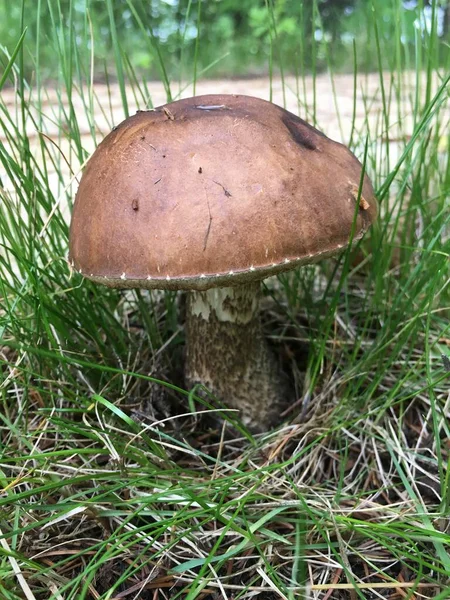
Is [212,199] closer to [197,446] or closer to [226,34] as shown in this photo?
[197,446]

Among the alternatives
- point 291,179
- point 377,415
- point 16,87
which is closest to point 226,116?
point 291,179

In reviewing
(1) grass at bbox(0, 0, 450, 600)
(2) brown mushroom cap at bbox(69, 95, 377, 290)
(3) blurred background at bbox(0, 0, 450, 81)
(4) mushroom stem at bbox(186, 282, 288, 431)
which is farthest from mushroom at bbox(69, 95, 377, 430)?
(3) blurred background at bbox(0, 0, 450, 81)

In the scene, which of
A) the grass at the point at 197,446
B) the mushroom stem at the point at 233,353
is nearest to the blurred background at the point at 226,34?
the grass at the point at 197,446

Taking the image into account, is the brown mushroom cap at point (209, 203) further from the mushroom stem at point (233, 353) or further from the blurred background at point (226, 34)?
the blurred background at point (226, 34)

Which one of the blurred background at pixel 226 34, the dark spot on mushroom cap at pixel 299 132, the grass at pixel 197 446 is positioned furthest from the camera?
the blurred background at pixel 226 34

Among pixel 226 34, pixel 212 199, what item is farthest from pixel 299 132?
pixel 226 34

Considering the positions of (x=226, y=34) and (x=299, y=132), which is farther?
(x=226, y=34)
